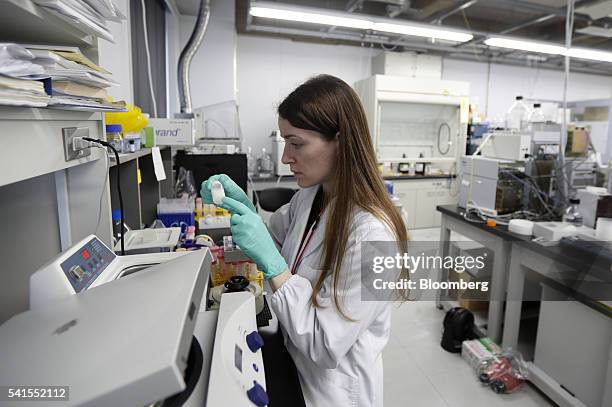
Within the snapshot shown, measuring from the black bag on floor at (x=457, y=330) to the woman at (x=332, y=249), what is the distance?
144 centimetres

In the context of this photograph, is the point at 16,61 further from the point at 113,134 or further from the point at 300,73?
the point at 300,73

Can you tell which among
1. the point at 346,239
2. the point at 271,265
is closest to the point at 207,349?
the point at 271,265

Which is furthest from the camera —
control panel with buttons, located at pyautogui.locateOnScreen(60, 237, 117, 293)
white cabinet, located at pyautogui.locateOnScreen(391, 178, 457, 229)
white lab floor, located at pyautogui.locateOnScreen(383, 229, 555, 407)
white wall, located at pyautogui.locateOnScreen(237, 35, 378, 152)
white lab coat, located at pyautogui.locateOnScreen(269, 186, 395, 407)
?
white cabinet, located at pyautogui.locateOnScreen(391, 178, 457, 229)

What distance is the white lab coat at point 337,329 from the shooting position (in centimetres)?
86

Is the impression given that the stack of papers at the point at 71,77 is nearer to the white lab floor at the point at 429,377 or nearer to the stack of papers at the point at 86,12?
the stack of papers at the point at 86,12

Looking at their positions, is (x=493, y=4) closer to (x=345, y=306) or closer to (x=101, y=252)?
(x=345, y=306)

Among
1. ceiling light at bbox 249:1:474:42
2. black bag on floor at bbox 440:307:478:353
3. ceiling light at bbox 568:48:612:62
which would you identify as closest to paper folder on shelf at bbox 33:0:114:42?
black bag on floor at bbox 440:307:478:353

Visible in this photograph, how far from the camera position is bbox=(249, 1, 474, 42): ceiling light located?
2908 mm

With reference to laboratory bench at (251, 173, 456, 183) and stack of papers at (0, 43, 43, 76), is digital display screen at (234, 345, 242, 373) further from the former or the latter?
laboratory bench at (251, 173, 456, 183)

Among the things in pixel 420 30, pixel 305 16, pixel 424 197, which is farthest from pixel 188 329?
pixel 424 197

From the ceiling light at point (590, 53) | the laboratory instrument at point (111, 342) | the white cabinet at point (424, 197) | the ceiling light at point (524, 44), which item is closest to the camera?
the laboratory instrument at point (111, 342)

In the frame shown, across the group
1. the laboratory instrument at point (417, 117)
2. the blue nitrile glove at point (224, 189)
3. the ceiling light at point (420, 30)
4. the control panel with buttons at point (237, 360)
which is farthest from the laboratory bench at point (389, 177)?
the control panel with buttons at point (237, 360)

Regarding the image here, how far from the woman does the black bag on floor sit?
4.71ft

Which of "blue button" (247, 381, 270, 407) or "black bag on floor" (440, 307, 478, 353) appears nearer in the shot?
"blue button" (247, 381, 270, 407)
